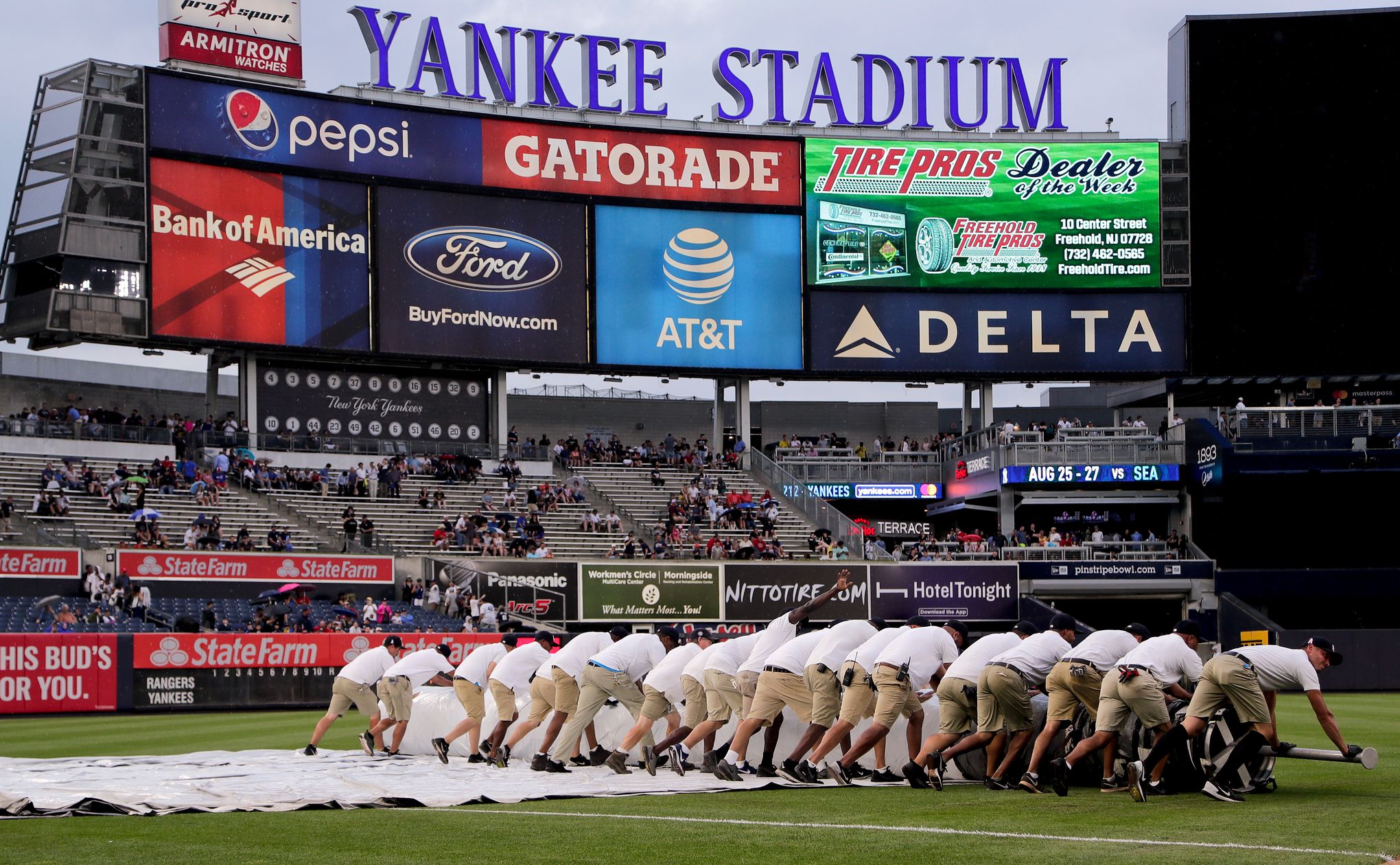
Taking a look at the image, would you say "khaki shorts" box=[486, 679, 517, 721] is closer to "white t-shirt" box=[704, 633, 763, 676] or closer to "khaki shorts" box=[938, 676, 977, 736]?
"white t-shirt" box=[704, 633, 763, 676]

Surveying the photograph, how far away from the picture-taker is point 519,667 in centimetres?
1814

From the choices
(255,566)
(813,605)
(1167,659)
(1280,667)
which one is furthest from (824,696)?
(255,566)

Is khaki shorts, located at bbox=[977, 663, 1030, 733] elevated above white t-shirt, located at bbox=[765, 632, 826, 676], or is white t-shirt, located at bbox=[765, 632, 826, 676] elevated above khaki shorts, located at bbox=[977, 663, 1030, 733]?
white t-shirt, located at bbox=[765, 632, 826, 676]

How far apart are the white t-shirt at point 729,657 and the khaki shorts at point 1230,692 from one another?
4666 millimetres

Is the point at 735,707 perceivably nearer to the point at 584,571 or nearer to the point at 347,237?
the point at 584,571

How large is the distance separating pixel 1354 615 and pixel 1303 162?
565 inches

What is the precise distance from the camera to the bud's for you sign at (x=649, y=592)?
43000mm

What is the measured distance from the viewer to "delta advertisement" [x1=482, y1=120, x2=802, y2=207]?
4938 cm

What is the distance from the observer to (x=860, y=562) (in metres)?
45.2

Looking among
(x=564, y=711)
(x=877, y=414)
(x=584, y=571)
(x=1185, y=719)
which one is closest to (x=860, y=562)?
(x=584, y=571)

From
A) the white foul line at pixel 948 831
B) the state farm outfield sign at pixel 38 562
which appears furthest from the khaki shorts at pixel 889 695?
the state farm outfield sign at pixel 38 562

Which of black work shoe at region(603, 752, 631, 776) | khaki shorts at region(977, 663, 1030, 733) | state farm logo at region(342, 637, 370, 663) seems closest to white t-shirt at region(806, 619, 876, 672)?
khaki shorts at region(977, 663, 1030, 733)

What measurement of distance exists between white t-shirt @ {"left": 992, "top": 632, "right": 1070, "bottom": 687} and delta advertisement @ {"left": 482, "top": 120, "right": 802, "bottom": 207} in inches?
1458

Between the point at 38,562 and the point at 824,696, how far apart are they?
26.4m
